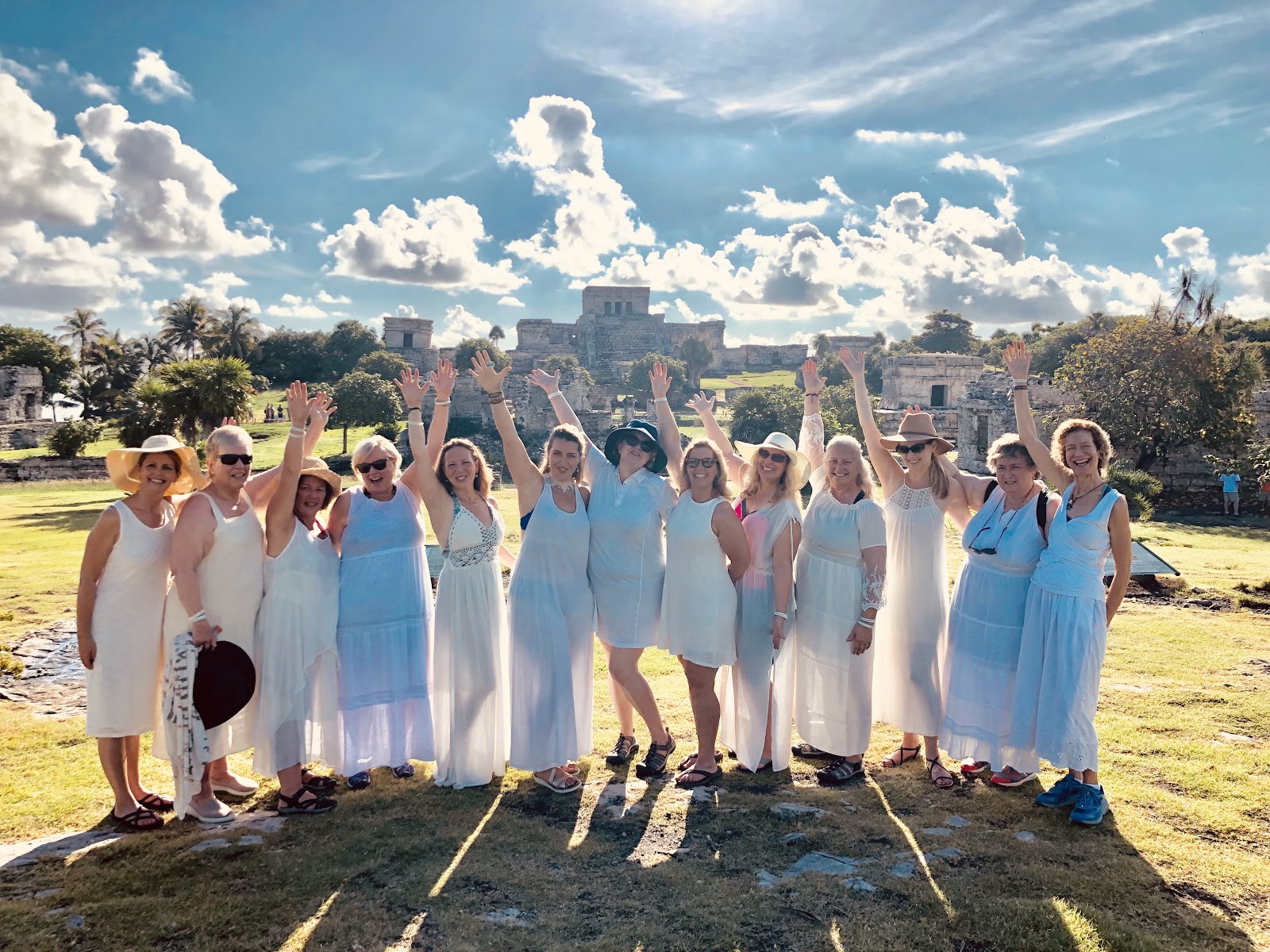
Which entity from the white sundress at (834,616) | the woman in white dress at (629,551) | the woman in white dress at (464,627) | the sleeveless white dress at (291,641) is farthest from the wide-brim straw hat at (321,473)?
the white sundress at (834,616)

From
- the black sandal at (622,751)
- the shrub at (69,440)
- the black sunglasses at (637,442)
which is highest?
the black sunglasses at (637,442)

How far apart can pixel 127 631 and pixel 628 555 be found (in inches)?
90.1

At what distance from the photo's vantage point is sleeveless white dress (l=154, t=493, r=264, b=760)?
3.59 metres

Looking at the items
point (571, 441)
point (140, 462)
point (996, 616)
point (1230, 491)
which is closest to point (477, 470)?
point (571, 441)

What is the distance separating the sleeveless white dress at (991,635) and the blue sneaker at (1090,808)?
28 cm

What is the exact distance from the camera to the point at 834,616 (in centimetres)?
400

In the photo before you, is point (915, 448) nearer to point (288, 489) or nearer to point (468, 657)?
point (468, 657)

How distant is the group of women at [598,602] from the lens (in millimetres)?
3645

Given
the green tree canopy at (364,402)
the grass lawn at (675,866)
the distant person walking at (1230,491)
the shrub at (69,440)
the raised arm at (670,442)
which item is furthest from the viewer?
the green tree canopy at (364,402)

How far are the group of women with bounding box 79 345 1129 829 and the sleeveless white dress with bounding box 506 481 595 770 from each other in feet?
0.04

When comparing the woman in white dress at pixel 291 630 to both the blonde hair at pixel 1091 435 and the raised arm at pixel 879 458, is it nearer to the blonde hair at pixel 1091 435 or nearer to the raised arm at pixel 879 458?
the raised arm at pixel 879 458

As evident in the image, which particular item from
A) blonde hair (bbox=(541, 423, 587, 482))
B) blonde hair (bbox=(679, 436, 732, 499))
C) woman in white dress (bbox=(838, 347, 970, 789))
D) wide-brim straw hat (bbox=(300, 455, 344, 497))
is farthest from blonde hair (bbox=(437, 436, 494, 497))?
woman in white dress (bbox=(838, 347, 970, 789))

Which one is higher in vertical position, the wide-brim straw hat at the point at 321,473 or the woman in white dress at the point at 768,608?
the wide-brim straw hat at the point at 321,473

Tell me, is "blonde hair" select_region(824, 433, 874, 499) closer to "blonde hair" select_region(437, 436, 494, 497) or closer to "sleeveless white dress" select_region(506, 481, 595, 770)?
"sleeveless white dress" select_region(506, 481, 595, 770)
